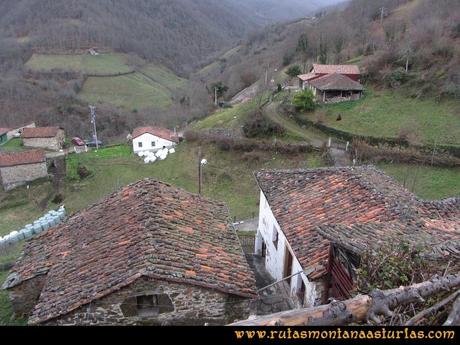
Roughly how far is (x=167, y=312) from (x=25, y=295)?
13.8 feet

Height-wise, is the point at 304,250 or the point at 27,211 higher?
the point at 304,250

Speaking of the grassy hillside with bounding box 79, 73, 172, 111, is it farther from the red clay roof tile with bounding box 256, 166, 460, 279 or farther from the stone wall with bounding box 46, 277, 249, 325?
the stone wall with bounding box 46, 277, 249, 325

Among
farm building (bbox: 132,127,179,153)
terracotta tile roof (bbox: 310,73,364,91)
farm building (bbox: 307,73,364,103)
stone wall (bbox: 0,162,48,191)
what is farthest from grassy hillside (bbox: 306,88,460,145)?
stone wall (bbox: 0,162,48,191)

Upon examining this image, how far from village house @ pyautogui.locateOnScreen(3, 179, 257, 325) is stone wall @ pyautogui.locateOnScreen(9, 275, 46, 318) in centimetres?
2

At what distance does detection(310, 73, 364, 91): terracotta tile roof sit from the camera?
41.1 m

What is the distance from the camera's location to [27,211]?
37375 millimetres

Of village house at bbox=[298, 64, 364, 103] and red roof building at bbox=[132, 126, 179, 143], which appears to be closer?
village house at bbox=[298, 64, 364, 103]

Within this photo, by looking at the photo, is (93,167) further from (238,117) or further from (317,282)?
(317,282)

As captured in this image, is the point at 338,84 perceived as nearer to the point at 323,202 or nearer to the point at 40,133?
the point at 323,202

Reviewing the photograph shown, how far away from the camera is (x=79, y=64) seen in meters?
106

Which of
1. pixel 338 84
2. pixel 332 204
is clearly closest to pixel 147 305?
pixel 332 204

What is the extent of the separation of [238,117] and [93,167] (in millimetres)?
15914
